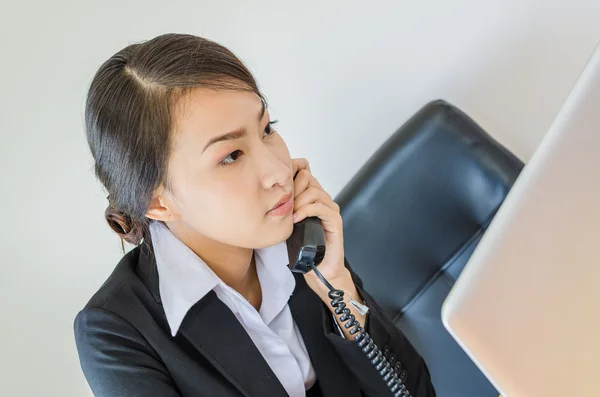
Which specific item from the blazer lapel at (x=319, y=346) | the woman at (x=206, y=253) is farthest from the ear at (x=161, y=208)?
the blazer lapel at (x=319, y=346)

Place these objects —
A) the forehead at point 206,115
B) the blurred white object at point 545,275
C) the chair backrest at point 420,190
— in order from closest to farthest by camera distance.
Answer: the blurred white object at point 545,275 < the forehead at point 206,115 < the chair backrest at point 420,190

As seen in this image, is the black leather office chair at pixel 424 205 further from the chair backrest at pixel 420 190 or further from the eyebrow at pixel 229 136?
the eyebrow at pixel 229 136

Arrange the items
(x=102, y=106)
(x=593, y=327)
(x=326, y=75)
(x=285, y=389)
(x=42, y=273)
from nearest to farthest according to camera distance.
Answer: (x=593, y=327), (x=102, y=106), (x=285, y=389), (x=42, y=273), (x=326, y=75)

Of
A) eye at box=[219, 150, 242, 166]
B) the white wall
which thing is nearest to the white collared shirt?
eye at box=[219, 150, 242, 166]

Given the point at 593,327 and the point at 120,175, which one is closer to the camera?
the point at 593,327

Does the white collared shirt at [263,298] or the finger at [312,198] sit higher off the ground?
the finger at [312,198]

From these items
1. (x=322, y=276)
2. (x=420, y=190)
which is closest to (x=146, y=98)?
(x=322, y=276)

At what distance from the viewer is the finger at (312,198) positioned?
1.06 metres

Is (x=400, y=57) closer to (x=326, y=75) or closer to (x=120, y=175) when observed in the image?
(x=326, y=75)

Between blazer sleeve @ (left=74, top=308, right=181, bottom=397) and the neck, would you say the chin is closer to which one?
the neck

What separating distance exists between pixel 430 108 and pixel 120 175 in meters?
0.76

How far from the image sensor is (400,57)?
5.38 feet

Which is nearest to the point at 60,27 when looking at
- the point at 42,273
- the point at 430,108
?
the point at 42,273

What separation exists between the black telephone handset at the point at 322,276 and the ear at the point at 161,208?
225 mm
